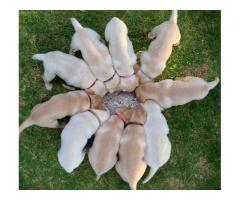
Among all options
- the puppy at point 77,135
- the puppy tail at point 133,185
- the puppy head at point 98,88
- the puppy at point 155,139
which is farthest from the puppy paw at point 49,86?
the puppy tail at point 133,185

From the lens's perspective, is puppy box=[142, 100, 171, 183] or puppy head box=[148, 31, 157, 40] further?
puppy head box=[148, 31, 157, 40]

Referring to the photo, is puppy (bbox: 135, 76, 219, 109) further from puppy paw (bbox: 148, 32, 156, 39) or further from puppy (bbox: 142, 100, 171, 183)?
puppy paw (bbox: 148, 32, 156, 39)

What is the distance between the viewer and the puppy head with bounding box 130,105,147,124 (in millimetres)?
5094

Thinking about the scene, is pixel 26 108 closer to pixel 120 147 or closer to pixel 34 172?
pixel 34 172

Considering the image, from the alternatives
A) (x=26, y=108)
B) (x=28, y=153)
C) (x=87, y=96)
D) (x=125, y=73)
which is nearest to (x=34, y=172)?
(x=28, y=153)

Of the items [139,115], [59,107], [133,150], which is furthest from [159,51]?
[59,107]

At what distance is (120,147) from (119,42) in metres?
1.16

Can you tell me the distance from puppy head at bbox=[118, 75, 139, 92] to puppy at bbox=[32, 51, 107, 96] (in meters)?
0.25

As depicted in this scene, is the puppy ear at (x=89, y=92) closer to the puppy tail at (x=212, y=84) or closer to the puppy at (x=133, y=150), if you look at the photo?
the puppy at (x=133, y=150)

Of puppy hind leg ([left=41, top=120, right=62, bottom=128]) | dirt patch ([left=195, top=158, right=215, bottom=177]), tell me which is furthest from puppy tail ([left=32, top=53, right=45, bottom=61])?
dirt patch ([left=195, top=158, right=215, bottom=177])

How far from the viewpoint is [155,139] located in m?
4.89

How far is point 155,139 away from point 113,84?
821 millimetres

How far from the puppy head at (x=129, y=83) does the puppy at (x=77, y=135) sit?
403 millimetres

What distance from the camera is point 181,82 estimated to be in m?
5.04
